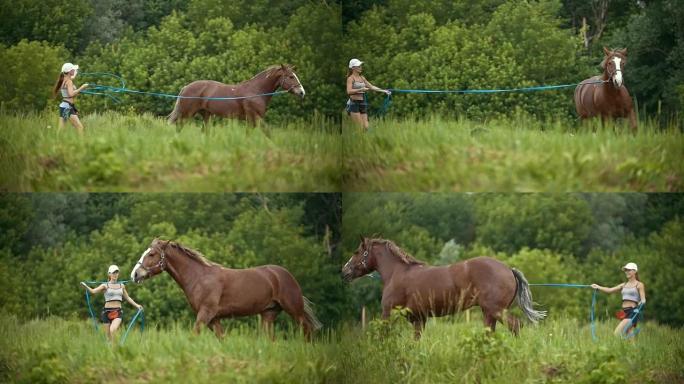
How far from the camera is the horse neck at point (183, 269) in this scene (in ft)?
26.5

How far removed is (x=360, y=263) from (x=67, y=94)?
211 centimetres

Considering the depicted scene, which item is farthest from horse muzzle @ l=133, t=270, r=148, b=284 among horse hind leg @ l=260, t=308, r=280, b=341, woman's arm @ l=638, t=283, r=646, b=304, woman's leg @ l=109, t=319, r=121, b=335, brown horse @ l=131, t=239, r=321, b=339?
woman's arm @ l=638, t=283, r=646, b=304

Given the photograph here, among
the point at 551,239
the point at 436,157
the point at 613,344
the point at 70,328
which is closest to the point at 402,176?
the point at 436,157

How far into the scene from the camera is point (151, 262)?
26.3ft

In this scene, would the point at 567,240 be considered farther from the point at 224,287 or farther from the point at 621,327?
the point at 224,287

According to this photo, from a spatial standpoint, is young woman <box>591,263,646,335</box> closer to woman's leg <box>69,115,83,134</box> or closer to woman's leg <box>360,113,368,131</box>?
woman's leg <box>360,113,368,131</box>

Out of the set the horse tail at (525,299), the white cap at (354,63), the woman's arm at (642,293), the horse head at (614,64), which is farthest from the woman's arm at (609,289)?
the white cap at (354,63)

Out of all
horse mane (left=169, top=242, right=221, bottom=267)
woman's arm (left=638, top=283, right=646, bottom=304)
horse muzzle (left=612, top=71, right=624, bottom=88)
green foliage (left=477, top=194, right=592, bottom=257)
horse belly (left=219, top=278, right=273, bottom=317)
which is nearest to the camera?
horse muzzle (left=612, top=71, right=624, bottom=88)

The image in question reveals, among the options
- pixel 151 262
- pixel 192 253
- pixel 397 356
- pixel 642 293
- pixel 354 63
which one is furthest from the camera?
pixel 354 63

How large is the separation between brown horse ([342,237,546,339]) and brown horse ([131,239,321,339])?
0.41 meters

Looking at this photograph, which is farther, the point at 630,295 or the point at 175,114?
the point at 175,114

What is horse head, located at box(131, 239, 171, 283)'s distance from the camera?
26.1ft

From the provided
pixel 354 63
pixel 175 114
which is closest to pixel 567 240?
pixel 354 63

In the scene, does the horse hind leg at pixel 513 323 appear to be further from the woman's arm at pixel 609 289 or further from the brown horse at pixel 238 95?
the brown horse at pixel 238 95
